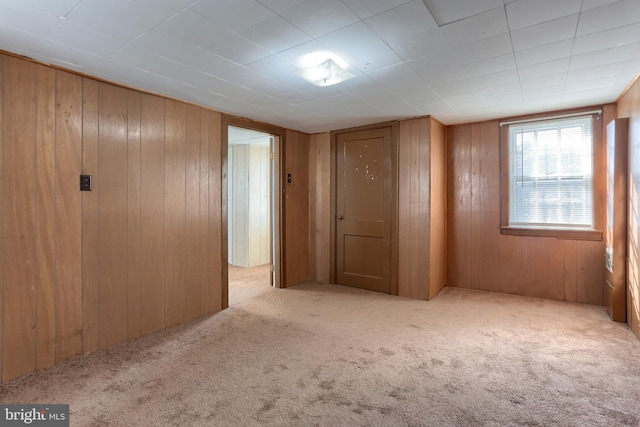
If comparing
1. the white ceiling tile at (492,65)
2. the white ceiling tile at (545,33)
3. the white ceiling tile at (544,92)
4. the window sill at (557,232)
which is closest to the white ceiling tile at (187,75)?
the white ceiling tile at (492,65)

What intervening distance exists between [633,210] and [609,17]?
1.85 m

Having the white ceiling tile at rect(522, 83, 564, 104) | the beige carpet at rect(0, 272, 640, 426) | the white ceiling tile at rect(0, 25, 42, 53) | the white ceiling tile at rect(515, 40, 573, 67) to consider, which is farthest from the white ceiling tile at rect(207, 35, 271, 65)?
the white ceiling tile at rect(522, 83, 564, 104)

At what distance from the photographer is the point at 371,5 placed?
163 centimetres

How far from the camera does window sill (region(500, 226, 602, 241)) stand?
3572 mm

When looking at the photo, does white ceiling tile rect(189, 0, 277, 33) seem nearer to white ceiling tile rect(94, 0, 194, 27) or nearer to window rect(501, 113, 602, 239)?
white ceiling tile rect(94, 0, 194, 27)

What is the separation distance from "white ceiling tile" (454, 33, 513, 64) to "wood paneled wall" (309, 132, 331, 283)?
2596 millimetres

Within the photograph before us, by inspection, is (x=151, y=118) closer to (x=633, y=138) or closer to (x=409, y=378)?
(x=409, y=378)

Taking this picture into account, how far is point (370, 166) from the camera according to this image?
4.30m

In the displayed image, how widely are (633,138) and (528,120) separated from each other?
45.3 inches

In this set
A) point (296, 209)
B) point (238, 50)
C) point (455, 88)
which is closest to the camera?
point (238, 50)

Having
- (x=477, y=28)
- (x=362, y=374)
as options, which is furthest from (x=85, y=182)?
(x=477, y=28)

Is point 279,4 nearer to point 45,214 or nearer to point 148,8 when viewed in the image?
point 148,8

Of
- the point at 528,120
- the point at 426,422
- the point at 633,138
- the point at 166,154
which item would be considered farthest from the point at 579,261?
the point at 166,154

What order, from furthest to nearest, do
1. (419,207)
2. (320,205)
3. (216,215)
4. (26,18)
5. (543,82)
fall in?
(320,205) < (419,207) < (216,215) < (543,82) < (26,18)
